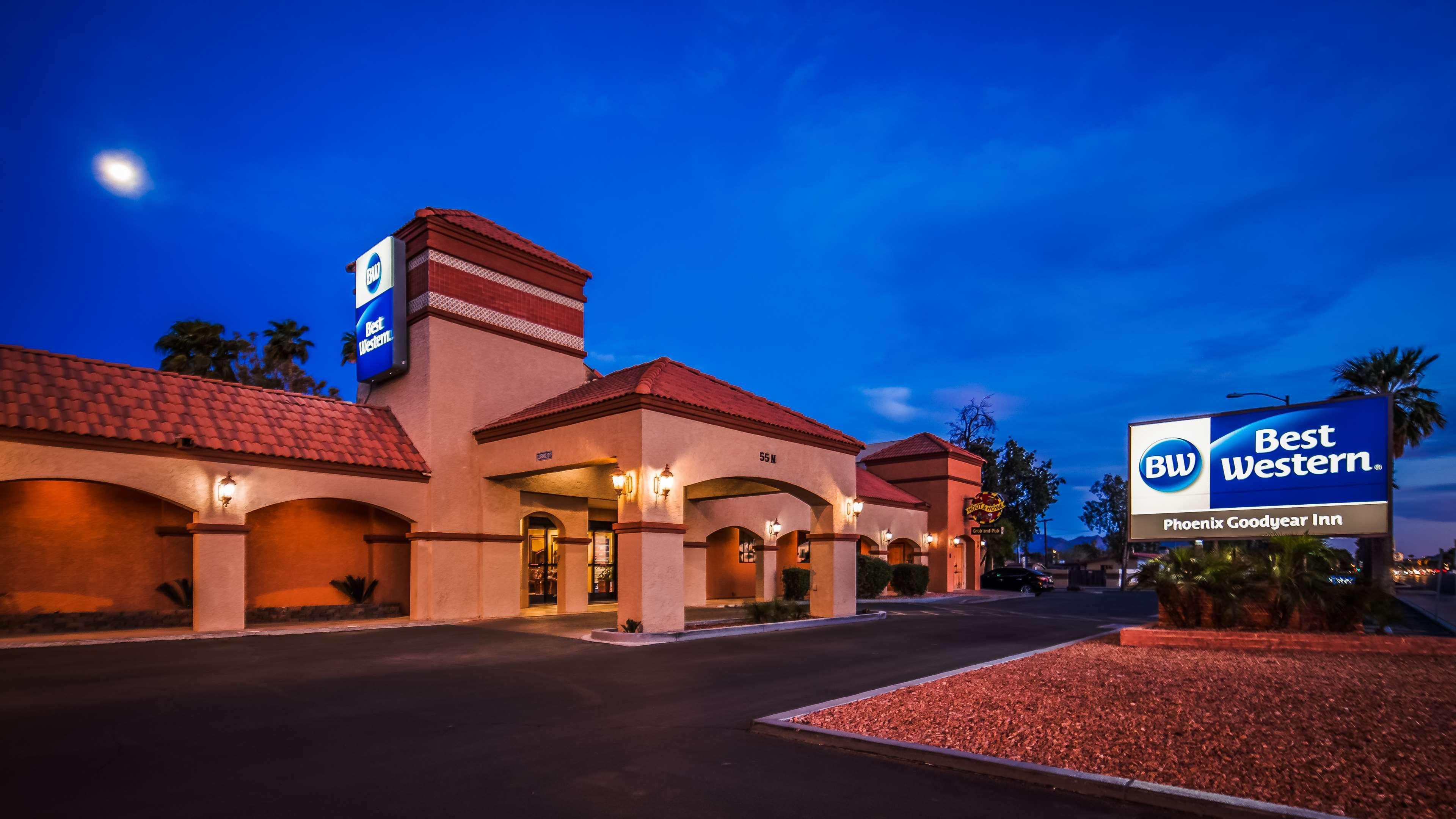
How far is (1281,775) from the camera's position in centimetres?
599

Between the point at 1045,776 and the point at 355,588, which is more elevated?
the point at 1045,776

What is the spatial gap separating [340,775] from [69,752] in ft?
9.18

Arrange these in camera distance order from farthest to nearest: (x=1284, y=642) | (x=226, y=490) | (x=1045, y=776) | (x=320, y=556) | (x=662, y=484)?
(x=320, y=556)
(x=662, y=484)
(x=226, y=490)
(x=1284, y=642)
(x=1045, y=776)

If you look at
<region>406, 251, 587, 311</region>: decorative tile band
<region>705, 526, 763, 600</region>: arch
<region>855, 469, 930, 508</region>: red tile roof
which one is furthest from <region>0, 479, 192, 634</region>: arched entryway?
<region>855, 469, 930, 508</region>: red tile roof

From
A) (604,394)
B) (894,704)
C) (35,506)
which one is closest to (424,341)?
(604,394)

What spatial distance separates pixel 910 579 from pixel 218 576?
2579 centimetres

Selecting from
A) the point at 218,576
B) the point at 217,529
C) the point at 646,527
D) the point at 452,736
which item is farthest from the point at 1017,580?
the point at 452,736

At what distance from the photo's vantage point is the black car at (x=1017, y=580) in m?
39.2

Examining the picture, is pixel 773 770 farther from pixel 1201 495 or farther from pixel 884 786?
pixel 1201 495

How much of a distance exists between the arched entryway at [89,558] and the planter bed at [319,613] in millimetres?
1441

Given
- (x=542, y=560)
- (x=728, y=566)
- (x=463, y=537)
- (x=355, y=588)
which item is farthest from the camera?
(x=728, y=566)

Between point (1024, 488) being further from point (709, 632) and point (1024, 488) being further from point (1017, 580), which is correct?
point (709, 632)

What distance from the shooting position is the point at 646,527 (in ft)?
56.7

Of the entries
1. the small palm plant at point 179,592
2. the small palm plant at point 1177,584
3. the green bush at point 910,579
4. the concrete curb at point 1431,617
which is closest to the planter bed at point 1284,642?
the small palm plant at point 1177,584
